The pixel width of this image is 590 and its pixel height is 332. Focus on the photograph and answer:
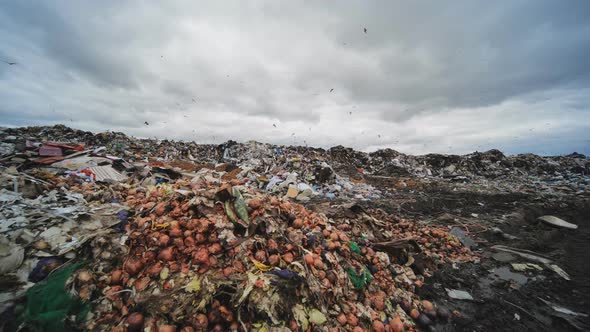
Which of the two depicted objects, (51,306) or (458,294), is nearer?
(51,306)

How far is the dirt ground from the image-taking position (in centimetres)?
224

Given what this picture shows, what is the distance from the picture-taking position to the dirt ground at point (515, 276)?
2.24 m

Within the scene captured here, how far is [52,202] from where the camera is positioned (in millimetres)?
2688

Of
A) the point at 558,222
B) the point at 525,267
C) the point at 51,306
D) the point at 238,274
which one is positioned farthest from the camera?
the point at 558,222

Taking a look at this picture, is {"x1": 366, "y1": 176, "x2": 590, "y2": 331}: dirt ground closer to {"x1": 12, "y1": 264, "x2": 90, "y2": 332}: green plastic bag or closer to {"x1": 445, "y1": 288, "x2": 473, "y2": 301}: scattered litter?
{"x1": 445, "y1": 288, "x2": 473, "y2": 301}: scattered litter

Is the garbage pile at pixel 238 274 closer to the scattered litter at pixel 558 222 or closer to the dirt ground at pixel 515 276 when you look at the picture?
the dirt ground at pixel 515 276

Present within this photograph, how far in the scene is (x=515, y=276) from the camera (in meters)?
2.99

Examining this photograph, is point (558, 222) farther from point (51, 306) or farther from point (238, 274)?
point (51, 306)

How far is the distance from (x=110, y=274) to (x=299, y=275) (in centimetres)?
174

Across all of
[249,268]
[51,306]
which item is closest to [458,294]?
[249,268]

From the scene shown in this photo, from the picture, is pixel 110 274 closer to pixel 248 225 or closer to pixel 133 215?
pixel 133 215

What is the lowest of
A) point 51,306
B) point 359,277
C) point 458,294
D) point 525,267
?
point 458,294

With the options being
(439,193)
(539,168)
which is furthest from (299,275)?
(539,168)

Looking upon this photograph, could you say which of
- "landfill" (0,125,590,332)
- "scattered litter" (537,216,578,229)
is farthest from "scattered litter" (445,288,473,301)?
"scattered litter" (537,216,578,229)
